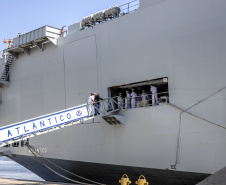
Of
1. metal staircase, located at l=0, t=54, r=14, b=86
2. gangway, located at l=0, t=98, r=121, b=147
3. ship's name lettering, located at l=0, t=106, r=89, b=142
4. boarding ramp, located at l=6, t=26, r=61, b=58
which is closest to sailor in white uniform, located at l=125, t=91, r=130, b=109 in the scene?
gangway, located at l=0, t=98, r=121, b=147

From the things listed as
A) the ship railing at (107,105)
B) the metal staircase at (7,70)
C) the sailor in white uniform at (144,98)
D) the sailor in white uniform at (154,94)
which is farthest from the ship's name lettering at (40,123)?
the metal staircase at (7,70)

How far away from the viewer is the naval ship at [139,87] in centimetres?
1120

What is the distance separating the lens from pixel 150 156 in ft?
40.0

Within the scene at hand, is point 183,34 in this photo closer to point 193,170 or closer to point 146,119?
point 146,119

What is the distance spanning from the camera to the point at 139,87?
46.3ft

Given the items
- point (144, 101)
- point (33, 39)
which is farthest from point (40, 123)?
point (33, 39)

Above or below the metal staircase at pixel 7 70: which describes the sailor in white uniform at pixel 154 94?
below

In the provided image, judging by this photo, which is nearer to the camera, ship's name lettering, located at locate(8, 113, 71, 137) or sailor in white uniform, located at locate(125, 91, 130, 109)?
ship's name lettering, located at locate(8, 113, 71, 137)

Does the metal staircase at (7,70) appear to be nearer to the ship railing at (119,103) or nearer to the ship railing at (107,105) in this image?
the ship railing at (107,105)

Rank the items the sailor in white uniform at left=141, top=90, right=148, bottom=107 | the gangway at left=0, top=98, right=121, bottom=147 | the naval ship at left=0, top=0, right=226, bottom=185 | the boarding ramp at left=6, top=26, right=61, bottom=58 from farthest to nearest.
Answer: the boarding ramp at left=6, top=26, right=61, bottom=58 → the sailor in white uniform at left=141, top=90, right=148, bottom=107 → the gangway at left=0, top=98, right=121, bottom=147 → the naval ship at left=0, top=0, right=226, bottom=185

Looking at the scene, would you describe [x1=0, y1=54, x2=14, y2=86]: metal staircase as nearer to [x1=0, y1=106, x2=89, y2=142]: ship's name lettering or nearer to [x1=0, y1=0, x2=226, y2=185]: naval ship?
[x1=0, y1=0, x2=226, y2=185]: naval ship

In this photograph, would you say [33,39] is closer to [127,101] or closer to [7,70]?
[7,70]

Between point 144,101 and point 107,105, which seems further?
point 107,105

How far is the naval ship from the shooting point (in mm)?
11195
